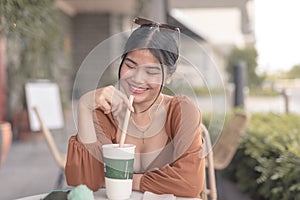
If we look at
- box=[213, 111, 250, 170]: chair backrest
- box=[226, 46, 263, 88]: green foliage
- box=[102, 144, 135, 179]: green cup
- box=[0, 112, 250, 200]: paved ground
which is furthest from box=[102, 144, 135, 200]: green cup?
box=[226, 46, 263, 88]: green foliage

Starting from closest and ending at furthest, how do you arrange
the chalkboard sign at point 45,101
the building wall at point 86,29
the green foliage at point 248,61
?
the chalkboard sign at point 45,101 → the green foliage at point 248,61 → the building wall at point 86,29

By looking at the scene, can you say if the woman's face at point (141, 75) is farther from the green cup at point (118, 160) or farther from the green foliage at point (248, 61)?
the green foliage at point (248, 61)

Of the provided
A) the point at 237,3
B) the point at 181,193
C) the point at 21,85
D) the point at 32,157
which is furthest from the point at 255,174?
the point at 21,85

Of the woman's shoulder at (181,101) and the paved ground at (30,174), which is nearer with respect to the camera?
the woman's shoulder at (181,101)

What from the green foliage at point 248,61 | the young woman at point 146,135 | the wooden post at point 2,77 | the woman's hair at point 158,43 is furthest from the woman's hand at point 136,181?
the green foliage at point 248,61

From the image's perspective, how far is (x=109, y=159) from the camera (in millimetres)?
1061

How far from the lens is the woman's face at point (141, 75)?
41.4 inches

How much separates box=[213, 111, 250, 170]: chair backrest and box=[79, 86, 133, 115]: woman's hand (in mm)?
2052

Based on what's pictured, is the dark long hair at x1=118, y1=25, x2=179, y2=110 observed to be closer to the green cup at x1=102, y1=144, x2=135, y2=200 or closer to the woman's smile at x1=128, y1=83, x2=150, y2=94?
the woman's smile at x1=128, y1=83, x2=150, y2=94

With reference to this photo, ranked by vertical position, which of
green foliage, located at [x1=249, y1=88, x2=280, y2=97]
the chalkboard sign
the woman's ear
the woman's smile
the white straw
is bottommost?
green foliage, located at [x1=249, y1=88, x2=280, y2=97]

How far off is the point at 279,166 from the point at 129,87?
183cm

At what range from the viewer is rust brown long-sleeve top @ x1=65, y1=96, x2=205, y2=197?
3.85 feet

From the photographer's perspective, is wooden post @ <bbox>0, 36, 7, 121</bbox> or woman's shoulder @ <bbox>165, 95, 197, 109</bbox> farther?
wooden post @ <bbox>0, 36, 7, 121</bbox>

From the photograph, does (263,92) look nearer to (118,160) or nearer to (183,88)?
(183,88)
